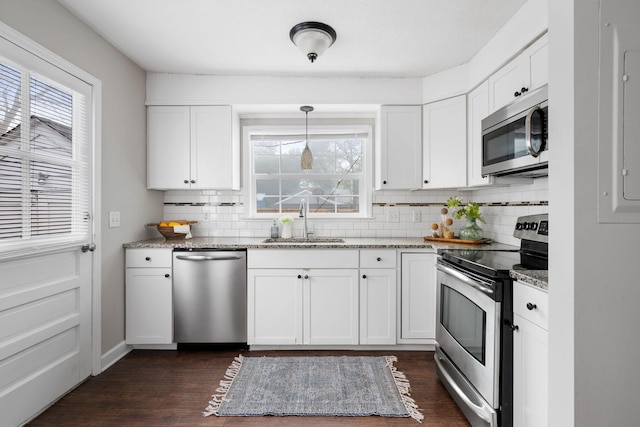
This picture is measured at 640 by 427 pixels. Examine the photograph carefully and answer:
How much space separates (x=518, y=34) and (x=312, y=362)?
268 cm

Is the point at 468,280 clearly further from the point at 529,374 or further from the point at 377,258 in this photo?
the point at 377,258

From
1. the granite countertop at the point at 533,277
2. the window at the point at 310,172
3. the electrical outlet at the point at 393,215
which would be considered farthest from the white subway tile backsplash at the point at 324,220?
the granite countertop at the point at 533,277

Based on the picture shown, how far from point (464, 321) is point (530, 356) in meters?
0.49

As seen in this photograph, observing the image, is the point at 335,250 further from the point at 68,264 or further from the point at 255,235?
the point at 68,264

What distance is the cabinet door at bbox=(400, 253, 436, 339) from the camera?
2.71m

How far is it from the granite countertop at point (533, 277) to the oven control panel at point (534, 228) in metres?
0.34

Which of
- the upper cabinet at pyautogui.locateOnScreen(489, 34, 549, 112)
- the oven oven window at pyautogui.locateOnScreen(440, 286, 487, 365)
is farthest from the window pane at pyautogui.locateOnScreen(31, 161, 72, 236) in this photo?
the upper cabinet at pyautogui.locateOnScreen(489, 34, 549, 112)

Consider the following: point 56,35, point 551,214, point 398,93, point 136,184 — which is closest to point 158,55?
point 56,35

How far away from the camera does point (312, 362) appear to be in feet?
8.30

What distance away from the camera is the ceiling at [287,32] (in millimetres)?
2006

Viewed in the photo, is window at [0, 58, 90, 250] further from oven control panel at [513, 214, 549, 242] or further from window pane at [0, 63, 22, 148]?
oven control panel at [513, 214, 549, 242]

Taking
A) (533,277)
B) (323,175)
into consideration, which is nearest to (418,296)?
(533,277)

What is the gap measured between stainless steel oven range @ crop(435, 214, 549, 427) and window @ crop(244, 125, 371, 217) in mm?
1429

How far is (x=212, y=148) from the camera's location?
3.02m
